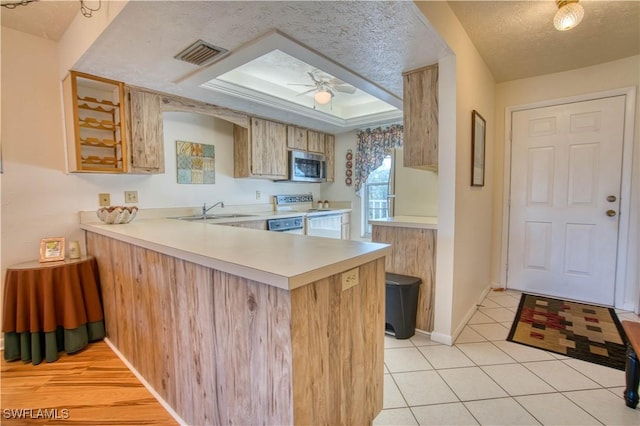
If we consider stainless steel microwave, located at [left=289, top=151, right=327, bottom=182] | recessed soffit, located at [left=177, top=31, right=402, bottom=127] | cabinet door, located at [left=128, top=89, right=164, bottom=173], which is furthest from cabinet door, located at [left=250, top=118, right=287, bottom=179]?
cabinet door, located at [left=128, top=89, right=164, bottom=173]

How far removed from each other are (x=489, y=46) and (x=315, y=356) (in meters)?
2.80

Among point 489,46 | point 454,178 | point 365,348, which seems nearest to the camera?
point 365,348

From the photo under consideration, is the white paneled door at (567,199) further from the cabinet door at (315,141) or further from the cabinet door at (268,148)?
the cabinet door at (268,148)

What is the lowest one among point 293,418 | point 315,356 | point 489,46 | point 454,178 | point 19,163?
point 293,418

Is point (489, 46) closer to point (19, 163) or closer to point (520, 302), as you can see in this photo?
point (520, 302)

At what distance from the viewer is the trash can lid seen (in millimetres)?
2244

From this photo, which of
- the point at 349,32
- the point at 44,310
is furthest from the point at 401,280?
the point at 44,310

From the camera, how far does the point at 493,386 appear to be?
1.71m

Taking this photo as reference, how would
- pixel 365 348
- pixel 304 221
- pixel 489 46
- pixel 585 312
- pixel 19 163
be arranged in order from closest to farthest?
pixel 365 348 < pixel 19 163 < pixel 489 46 < pixel 585 312 < pixel 304 221

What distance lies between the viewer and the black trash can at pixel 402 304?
224 cm

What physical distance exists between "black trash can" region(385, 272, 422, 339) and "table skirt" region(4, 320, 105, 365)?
7.61ft

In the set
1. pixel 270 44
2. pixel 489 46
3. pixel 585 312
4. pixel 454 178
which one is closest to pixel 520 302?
pixel 585 312

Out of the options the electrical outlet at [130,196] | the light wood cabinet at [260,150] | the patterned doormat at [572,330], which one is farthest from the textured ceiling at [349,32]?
the patterned doormat at [572,330]

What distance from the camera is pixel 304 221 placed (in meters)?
4.01
